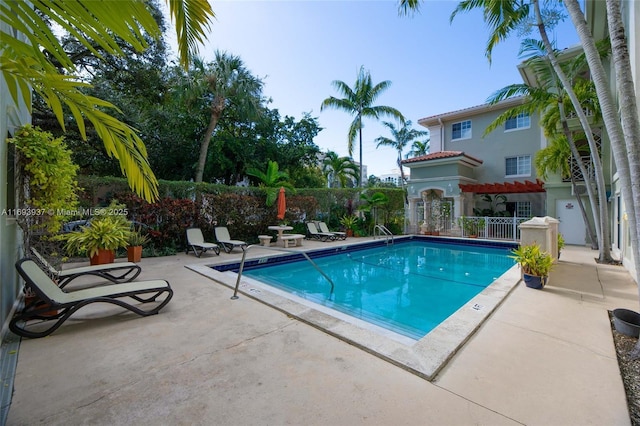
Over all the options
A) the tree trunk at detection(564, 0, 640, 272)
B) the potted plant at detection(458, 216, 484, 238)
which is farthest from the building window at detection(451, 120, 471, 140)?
the tree trunk at detection(564, 0, 640, 272)

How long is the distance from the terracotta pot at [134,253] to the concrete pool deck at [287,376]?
455 centimetres

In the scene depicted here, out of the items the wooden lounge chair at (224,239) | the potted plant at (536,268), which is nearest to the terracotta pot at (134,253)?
the wooden lounge chair at (224,239)

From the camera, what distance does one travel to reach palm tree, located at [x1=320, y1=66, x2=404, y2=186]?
21.5 meters

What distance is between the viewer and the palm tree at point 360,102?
21500 mm

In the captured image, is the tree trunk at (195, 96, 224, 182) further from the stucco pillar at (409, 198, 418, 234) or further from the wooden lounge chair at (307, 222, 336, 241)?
the stucco pillar at (409, 198, 418, 234)

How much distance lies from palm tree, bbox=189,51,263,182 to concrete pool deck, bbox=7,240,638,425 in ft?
46.8

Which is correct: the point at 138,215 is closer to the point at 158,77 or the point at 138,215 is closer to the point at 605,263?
the point at 158,77

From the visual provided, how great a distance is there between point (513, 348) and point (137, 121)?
62.4ft

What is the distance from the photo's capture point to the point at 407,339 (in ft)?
12.8

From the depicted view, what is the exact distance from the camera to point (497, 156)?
1995cm

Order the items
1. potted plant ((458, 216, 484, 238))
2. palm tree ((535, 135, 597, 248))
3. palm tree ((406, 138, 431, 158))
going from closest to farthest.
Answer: palm tree ((535, 135, 597, 248))
potted plant ((458, 216, 484, 238))
palm tree ((406, 138, 431, 158))

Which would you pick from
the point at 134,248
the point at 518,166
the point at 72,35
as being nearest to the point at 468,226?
the point at 518,166

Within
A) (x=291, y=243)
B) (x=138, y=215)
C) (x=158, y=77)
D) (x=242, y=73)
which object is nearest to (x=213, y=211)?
(x=138, y=215)

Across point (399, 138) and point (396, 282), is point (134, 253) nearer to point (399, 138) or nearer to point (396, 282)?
Answer: point (396, 282)
